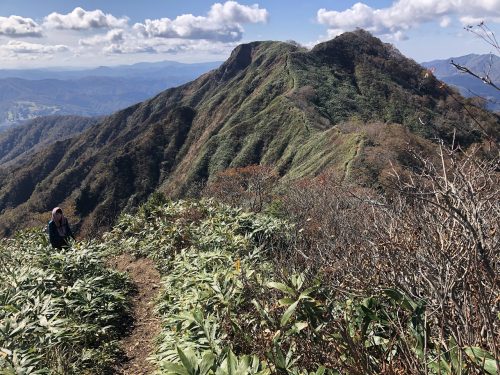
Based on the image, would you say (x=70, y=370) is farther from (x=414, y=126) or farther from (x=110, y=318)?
(x=414, y=126)

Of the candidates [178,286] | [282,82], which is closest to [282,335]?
[178,286]

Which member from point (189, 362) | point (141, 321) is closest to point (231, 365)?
point (189, 362)

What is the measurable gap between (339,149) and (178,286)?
41622 mm

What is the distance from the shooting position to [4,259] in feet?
33.7

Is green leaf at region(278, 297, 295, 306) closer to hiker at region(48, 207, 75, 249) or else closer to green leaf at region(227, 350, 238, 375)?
green leaf at region(227, 350, 238, 375)

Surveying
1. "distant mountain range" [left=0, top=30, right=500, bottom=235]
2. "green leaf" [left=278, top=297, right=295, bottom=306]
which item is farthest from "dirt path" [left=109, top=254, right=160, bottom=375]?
"distant mountain range" [left=0, top=30, right=500, bottom=235]

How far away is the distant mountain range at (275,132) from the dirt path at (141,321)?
3092 cm

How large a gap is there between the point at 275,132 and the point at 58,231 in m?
66.8

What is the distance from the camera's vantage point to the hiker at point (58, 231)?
34.4ft

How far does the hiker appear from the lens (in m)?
10.5

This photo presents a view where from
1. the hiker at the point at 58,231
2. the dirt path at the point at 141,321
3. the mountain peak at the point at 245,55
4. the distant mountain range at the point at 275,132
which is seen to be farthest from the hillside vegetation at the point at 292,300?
the mountain peak at the point at 245,55

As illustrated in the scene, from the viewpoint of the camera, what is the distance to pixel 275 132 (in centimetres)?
7588

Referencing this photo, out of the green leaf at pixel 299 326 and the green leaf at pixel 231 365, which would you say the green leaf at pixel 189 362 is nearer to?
the green leaf at pixel 231 365

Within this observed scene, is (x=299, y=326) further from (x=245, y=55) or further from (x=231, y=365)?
(x=245, y=55)
